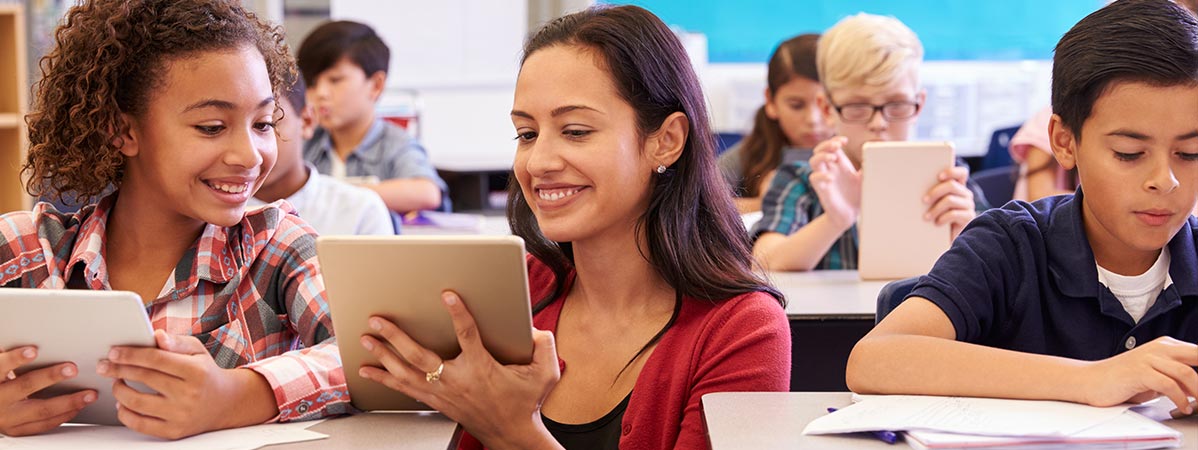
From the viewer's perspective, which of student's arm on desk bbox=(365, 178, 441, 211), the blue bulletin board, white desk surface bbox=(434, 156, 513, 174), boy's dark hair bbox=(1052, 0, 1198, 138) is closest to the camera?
boy's dark hair bbox=(1052, 0, 1198, 138)

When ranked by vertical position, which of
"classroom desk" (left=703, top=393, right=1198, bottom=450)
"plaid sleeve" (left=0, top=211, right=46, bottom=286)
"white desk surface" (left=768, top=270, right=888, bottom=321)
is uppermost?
"plaid sleeve" (left=0, top=211, right=46, bottom=286)

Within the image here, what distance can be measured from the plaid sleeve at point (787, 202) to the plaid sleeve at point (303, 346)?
1388 millimetres

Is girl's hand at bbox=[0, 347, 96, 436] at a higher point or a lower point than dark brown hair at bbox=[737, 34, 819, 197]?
lower

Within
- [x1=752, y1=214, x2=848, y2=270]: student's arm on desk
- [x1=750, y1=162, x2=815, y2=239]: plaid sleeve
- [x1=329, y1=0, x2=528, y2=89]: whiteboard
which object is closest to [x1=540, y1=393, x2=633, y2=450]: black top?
[x1=752, y1=214, x2=848, y2=270]: student's arm on desk

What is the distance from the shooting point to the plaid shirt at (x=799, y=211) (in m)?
2.69

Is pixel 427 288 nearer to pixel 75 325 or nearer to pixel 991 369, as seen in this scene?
pixel 75 325

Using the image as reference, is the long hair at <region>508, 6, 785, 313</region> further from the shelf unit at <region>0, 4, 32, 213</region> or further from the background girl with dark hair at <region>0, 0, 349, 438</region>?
the shelf unit at <region>0, 4, 32, 213</region>

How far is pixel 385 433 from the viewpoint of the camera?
125 cm

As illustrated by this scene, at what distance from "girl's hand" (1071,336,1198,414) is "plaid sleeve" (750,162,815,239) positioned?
148cm

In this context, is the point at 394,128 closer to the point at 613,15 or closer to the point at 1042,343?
the point at 613,15

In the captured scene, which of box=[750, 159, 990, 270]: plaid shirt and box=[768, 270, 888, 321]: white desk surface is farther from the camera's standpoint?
box=[750, 159, 990, 270]: plaid shirt

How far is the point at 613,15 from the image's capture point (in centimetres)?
157

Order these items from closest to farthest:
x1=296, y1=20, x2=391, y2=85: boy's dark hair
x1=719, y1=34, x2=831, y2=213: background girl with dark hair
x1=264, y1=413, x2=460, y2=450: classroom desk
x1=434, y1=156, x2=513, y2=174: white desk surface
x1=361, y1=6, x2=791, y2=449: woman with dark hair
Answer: x1=264, y1=413, x2=460, y2=450: classroom desk, x1=361, y1=6, x2=791, y2=449: woman with dark hair, x1=719, y1=34, x2=831, y2=213: background girl with dark hair, x1=296, y1=20, x2=391, y2=85: boy's dark hair, x1=434, y1=156, x2=513, y2=174: white desk surface

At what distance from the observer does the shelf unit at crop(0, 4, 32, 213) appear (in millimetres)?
4340
